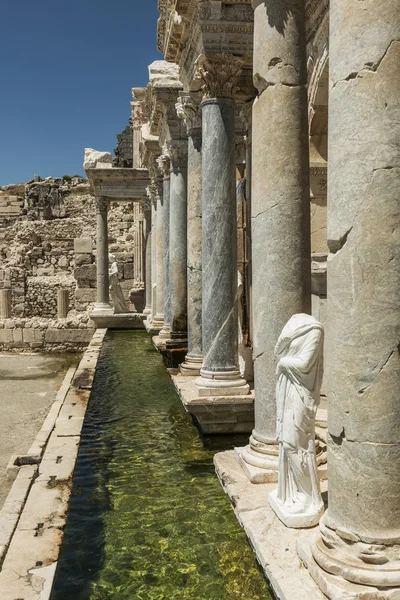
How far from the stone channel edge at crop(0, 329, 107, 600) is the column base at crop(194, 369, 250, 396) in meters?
1.73

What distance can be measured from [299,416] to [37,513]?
8.48ft

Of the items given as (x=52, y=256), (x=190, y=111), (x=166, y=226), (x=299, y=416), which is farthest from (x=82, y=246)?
(x=299, y=416)

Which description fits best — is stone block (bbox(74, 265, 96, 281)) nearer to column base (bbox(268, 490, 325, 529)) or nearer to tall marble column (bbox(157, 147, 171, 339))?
tall marble column (bbox(157, 147, 171, 339))

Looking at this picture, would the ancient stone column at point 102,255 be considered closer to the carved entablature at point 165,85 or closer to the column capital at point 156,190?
the column capital at point 156,190

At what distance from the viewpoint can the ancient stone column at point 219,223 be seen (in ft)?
25.8

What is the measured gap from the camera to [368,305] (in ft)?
10.7

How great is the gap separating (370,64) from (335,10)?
1.50 feet

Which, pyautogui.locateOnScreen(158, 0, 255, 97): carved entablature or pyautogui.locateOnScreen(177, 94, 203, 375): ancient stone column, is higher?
pyautogui.locateOnScreen(158, 0, 255, 97): carved entablature

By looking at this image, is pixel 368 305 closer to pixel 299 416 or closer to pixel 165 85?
pixel 299 416

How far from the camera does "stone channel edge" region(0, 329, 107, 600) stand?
4117mm

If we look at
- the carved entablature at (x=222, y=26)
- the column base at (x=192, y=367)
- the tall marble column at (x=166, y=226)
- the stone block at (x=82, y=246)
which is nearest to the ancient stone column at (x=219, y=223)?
the carved entablature at (x=222, y=26)

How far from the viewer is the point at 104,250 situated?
24.1 meters

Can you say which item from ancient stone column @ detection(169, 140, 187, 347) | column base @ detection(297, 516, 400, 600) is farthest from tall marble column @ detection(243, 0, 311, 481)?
ancient stone column @ detection(169, 140, 187, 347)

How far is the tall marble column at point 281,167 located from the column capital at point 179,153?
7830mm
